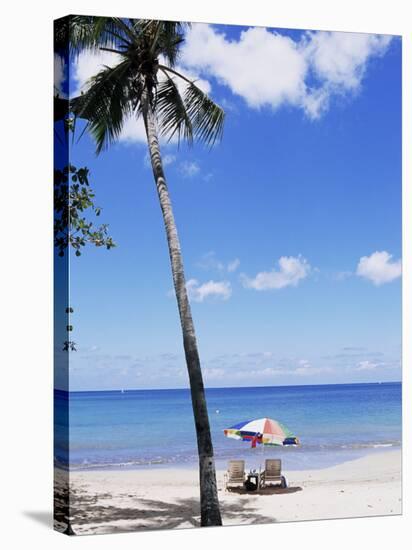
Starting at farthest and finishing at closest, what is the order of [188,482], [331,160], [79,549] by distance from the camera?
[331,160]
[188,482]
[79,549]

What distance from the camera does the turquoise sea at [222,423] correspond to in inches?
431

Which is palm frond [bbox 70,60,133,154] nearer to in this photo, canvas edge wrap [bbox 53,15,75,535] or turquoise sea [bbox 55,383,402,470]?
canvas edge wrap [bbox 53,15,75,535]

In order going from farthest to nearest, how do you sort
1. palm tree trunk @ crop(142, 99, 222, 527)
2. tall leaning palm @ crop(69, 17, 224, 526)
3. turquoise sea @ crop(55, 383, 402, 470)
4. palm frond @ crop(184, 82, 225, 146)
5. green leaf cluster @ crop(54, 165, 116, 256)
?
palm frond @ crop(184, 82, 225, 146) → palm tree trunk @ crop(142, 99, 222, 527) → tall leaning palm @ crop(69, 17, 224, 526) → turquoise sea @ crop(55, 383, 402, 470) → green leaf cluster @ crop(54, 165, 116, 256)

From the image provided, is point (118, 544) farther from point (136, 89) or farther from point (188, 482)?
point (136, 89)

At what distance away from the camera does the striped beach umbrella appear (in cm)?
1162

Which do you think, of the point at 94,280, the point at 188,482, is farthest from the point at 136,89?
the point at 188,482

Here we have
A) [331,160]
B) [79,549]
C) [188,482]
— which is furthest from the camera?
[331,160]

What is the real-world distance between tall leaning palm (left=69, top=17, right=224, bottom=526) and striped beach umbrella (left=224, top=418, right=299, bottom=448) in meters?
0.31

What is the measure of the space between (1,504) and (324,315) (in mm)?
3459

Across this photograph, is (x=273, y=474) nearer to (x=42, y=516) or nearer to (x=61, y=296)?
(x=42, y=516)

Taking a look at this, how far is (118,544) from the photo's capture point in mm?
10773

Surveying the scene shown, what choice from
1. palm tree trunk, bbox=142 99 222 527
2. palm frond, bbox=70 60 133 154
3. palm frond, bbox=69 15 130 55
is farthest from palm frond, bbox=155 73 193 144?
palm frond, bbox=69 15 130 55

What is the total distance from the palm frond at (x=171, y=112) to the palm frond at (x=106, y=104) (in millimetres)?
288

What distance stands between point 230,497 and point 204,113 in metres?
3.43
